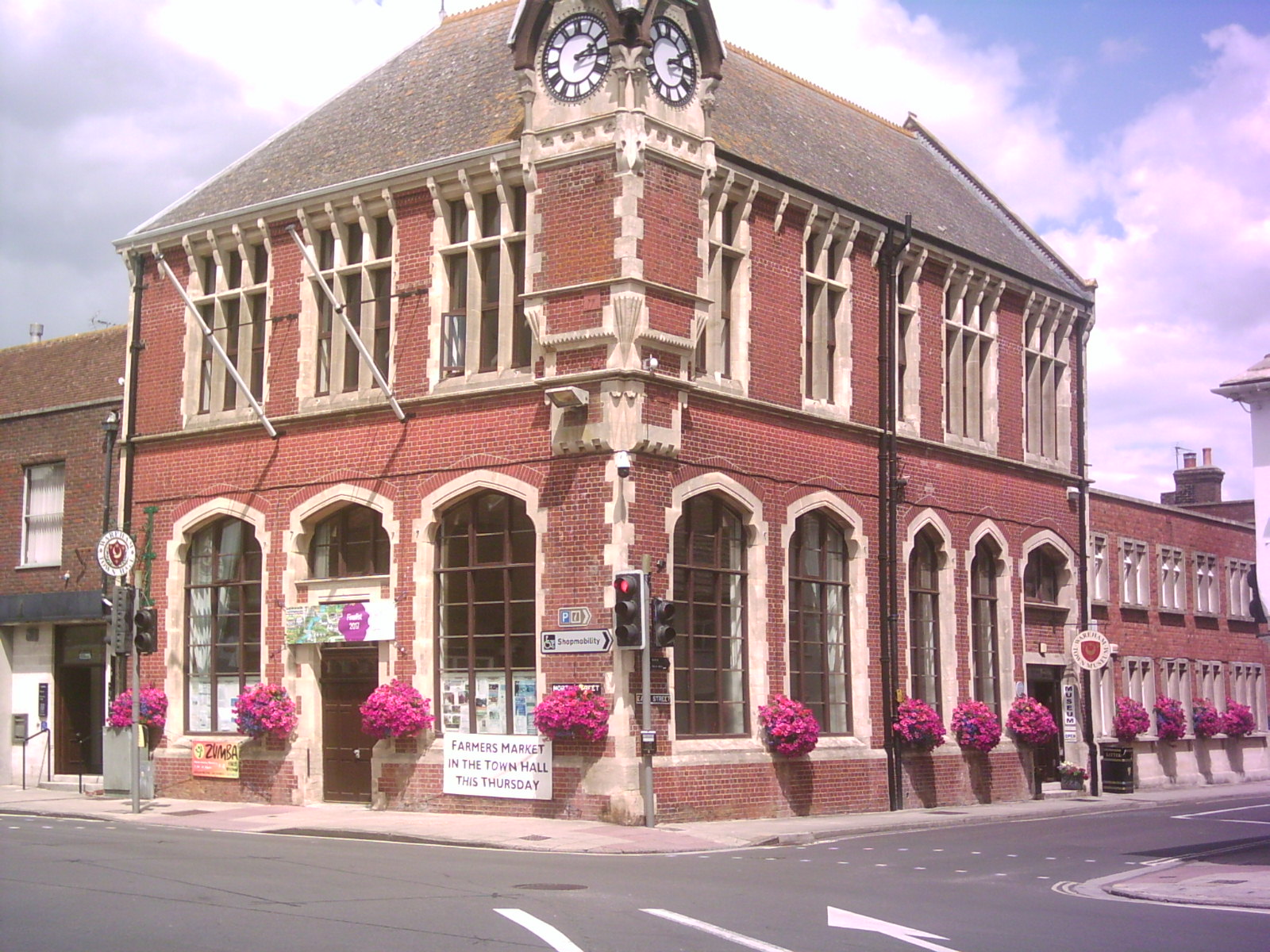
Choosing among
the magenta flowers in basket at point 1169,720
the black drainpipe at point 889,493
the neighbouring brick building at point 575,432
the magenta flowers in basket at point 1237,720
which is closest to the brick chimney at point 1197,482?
the magenta flowers in basket at point 1237,720

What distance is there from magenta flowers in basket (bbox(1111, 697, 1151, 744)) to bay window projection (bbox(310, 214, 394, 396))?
61.5ft

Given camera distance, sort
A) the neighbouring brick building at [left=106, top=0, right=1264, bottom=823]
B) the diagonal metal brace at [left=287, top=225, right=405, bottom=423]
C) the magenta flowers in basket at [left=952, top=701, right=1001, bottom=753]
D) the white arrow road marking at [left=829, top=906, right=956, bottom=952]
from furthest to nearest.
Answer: the magenta flowers in basket at [left=952, top=701, right=1001, bottom=753] → the diagonal metal brace at [left=287, top=225, right=405, bottom=423] → the neighbouring brick building at [left=106, top=0, right=1264, bottom=823] → the white arrow road marking at [left=829, top=906, right=956, bottom=952]

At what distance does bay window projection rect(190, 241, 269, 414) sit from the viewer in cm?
2814

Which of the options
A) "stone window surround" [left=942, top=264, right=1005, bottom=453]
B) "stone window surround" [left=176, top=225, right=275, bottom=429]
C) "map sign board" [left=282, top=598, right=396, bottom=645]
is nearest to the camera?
"map sign board" [left=282, top=598, right=396, bottom=645]

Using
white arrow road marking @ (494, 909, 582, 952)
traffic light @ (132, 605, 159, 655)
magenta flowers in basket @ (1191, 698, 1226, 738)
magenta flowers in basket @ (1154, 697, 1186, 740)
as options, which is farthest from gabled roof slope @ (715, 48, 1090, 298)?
white arrow road marking @ (494, 909, 582, 952)

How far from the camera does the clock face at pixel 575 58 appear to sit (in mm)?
23672

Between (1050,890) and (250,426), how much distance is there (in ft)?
55.4

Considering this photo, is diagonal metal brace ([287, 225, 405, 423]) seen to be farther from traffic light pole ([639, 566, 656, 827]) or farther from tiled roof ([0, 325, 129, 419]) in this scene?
tiled roof ([0, 325, 129, 419])

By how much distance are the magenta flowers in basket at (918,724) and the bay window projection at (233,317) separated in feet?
41.4

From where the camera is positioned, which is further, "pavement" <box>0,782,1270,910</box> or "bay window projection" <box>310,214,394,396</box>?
"bay window projection" <box>310,214,394,396</box>

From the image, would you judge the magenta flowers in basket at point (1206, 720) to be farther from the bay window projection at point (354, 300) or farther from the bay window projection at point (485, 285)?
the bay window projection at point (354, 300)

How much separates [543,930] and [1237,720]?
3374cm

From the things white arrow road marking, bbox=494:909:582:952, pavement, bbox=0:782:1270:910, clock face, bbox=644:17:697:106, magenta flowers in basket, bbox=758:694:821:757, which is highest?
clock face, bbox=644:17:697:106

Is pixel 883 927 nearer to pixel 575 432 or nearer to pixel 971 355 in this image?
pixel 575 432
